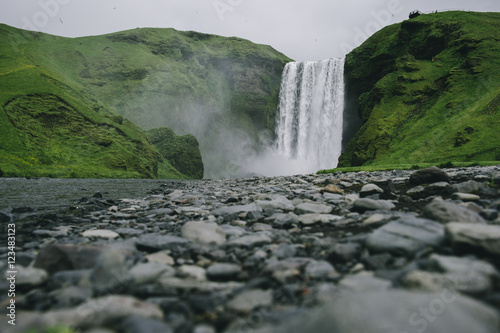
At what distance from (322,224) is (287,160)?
77931 millimetres

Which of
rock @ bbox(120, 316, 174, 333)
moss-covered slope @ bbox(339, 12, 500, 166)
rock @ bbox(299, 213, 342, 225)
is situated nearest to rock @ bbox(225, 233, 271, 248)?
rock @ bbox(299, 213, 342, 225)

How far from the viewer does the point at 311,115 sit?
71.8 meters

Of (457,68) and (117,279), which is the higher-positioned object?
(457,68)

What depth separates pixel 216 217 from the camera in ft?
21.3

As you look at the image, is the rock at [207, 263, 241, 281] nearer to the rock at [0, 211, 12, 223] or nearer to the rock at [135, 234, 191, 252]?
the rock at [135, 234, 191, 252]

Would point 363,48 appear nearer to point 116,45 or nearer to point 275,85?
point 275,85

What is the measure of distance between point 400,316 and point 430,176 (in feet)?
27.6

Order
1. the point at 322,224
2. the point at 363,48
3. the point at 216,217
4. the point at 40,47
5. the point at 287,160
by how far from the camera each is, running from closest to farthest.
→ the point at 322,224
the point at 216,217
the point at 363,48
the point at 287,160
the point at 40,47

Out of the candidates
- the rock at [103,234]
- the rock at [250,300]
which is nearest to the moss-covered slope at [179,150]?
the rock at [103,234]

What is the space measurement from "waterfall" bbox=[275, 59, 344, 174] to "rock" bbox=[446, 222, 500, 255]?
64757 mm

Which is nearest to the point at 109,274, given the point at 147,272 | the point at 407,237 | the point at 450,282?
the point at 147,272

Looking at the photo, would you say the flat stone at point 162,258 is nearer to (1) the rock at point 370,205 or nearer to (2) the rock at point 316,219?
(2) the rock at point 316,219

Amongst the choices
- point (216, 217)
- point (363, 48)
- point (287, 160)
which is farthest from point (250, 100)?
point (216, 217)

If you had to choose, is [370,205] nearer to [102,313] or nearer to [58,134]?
[102,313]
